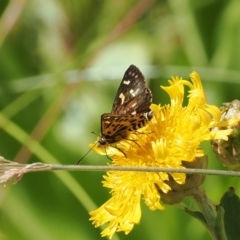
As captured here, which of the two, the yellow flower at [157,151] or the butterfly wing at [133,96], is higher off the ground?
the butterfly wing at [133,96]

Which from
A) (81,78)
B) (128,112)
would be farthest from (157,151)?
(81,78)

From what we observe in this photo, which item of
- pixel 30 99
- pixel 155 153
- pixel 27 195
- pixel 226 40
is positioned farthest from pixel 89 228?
pixel 155 153

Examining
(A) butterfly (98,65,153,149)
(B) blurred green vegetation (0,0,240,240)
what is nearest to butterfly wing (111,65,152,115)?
(A) butterfly (98,65,153,149)

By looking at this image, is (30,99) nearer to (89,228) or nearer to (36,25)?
(89,228)

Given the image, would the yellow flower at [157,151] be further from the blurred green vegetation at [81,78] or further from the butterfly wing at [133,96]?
the blurred green vegetation at [81,78]

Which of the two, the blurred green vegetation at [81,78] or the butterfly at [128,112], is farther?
the blurred green vegetation at [81,78]

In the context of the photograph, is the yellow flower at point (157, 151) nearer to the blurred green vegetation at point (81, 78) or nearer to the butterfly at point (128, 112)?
the butterfly at point (128, 112)

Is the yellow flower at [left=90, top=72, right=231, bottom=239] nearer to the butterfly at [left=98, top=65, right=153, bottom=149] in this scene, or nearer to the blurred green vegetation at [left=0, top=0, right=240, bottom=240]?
the butterfly at [left=98, top=65, right=153, bottom=149]

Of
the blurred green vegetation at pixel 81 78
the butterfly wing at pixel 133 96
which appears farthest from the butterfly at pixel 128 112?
the blurred green vegetation at pixel 81 78
